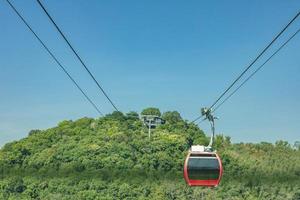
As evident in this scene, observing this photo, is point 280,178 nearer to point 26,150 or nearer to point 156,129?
point 156,129

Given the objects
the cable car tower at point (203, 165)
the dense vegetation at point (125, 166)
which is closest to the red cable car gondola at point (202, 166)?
the cable car tower at point (203, 165)

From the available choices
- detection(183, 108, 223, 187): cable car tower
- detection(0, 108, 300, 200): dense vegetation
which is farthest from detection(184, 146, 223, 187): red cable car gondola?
detection(0, 108, 300, 200): dense vegetation

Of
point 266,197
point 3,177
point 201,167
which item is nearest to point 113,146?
point 3,177

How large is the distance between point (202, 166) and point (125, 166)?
111249 mm

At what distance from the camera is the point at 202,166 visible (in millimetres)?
24375

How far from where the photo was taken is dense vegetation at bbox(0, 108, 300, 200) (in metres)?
127

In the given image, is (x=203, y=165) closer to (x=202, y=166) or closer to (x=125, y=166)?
(x=202, y=166)

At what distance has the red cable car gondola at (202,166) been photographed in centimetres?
2428

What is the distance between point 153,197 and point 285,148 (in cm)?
4920

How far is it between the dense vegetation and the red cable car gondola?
9541 centimetres

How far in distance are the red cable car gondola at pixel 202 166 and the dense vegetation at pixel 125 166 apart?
313 feet

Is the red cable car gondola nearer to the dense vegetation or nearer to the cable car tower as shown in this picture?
the cable car tower

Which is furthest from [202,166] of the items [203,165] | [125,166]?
[125,166]

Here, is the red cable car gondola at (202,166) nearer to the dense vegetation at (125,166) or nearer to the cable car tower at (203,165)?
the cable car tower at (203,165)
